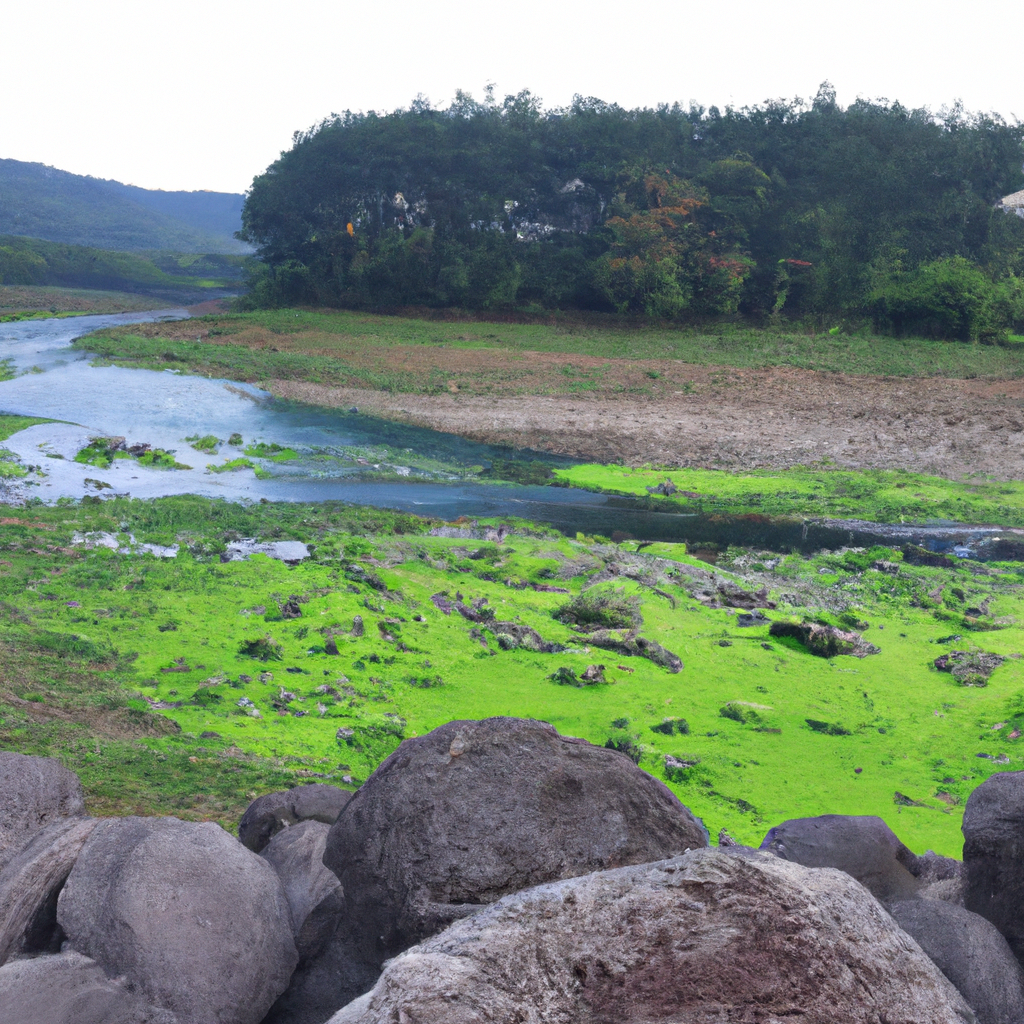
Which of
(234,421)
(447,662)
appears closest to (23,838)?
(447,662)

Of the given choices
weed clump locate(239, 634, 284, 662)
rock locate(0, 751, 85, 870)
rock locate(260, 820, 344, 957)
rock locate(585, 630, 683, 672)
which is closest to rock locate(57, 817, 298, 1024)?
rock locate(260, 820, 344, 957)

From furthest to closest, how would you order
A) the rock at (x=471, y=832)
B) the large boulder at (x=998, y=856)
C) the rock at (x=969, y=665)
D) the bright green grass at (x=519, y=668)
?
the rock at (x=969, y=665), the bright green grass at (x=519, y=668), the large boulder at (x=998, y=856), the rock at (x=471, y=832)

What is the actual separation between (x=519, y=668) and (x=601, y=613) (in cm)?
189

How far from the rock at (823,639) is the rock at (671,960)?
8.09 meters

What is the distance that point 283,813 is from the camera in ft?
14.3

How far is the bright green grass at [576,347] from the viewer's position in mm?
28906

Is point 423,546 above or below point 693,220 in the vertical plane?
below

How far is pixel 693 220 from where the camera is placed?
4381cm

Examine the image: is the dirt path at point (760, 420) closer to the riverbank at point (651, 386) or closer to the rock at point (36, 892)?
the riverbank at point (651, 386)

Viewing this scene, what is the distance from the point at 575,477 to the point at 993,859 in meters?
16.1

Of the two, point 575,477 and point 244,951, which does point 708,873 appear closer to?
point 244,951

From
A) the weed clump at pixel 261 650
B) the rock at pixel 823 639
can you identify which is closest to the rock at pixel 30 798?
the weed clump at pixel 261 650

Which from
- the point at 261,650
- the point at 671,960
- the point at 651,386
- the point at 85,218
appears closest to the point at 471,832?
the point at 671,960

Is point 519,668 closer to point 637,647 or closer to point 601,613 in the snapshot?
point 637,647
